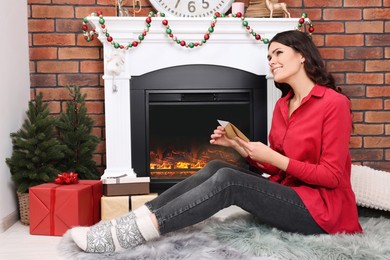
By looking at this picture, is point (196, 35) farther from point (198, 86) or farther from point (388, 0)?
point (388, 0)

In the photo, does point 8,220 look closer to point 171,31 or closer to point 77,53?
point 77,53

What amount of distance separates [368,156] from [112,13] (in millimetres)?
1903

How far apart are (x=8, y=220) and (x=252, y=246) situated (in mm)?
1410

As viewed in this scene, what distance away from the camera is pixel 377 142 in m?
3.00

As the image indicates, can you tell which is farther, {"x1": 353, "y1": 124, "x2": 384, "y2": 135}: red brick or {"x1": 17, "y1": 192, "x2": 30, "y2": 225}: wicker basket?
{"x1": 353, "y1": 124, "x2": 384, "y2": 135}: red brick

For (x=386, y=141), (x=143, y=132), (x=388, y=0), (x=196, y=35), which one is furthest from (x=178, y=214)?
(x=388, y=0)

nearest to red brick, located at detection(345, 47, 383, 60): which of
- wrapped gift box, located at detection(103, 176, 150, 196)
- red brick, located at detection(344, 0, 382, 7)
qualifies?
red brick, located at detection(344, 0, 382, 7)

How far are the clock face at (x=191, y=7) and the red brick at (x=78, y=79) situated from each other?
1.97ft

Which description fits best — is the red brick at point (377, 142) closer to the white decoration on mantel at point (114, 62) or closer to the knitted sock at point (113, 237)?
the white decoration on mantel at point (114, 62)

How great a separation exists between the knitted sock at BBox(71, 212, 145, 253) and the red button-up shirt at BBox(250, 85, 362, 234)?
0.62 metres

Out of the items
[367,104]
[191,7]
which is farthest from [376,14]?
[191,7]

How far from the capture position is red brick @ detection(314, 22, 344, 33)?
293cm

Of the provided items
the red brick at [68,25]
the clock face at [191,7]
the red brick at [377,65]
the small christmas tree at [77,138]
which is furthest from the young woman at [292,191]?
the red brick at [68,25]

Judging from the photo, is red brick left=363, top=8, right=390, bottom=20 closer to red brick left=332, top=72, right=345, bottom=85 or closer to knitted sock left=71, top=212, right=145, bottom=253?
red brick left=332, top=72, right=345, bottom=85
